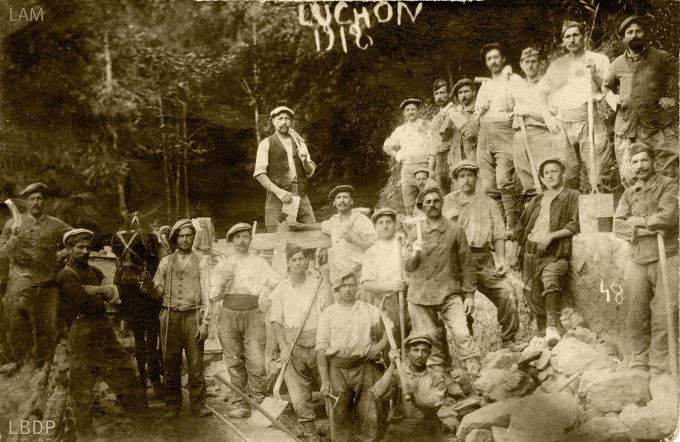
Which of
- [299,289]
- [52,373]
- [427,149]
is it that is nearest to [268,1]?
[427,149]

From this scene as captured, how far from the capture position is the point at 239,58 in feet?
20.5

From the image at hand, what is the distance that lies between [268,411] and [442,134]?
2.57m

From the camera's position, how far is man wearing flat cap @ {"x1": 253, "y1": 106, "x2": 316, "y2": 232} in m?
6.18

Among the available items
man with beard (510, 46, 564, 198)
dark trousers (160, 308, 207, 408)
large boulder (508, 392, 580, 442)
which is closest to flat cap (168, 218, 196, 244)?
dark trousers (160, 308, 207, 408)

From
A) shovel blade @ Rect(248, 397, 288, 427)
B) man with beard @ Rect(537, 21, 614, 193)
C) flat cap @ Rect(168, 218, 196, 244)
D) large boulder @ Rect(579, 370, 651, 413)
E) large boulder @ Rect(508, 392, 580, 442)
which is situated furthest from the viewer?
man with beard @ Rect(537, 21, 614, 193)

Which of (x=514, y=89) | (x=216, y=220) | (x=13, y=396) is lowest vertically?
(x=13, y=396)

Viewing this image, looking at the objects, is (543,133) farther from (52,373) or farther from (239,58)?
(52,373)

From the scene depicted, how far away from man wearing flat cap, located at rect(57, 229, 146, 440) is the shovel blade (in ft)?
2.74

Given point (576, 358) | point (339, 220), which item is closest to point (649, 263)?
point (576, 358)

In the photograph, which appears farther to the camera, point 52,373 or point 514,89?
point 514,89

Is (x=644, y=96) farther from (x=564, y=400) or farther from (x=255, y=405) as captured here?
(x=255, y=405)

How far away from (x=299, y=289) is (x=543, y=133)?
2.30 m

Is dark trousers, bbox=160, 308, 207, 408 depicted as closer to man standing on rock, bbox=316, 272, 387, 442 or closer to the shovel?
the shovel

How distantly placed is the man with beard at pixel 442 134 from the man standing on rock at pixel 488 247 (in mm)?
292
